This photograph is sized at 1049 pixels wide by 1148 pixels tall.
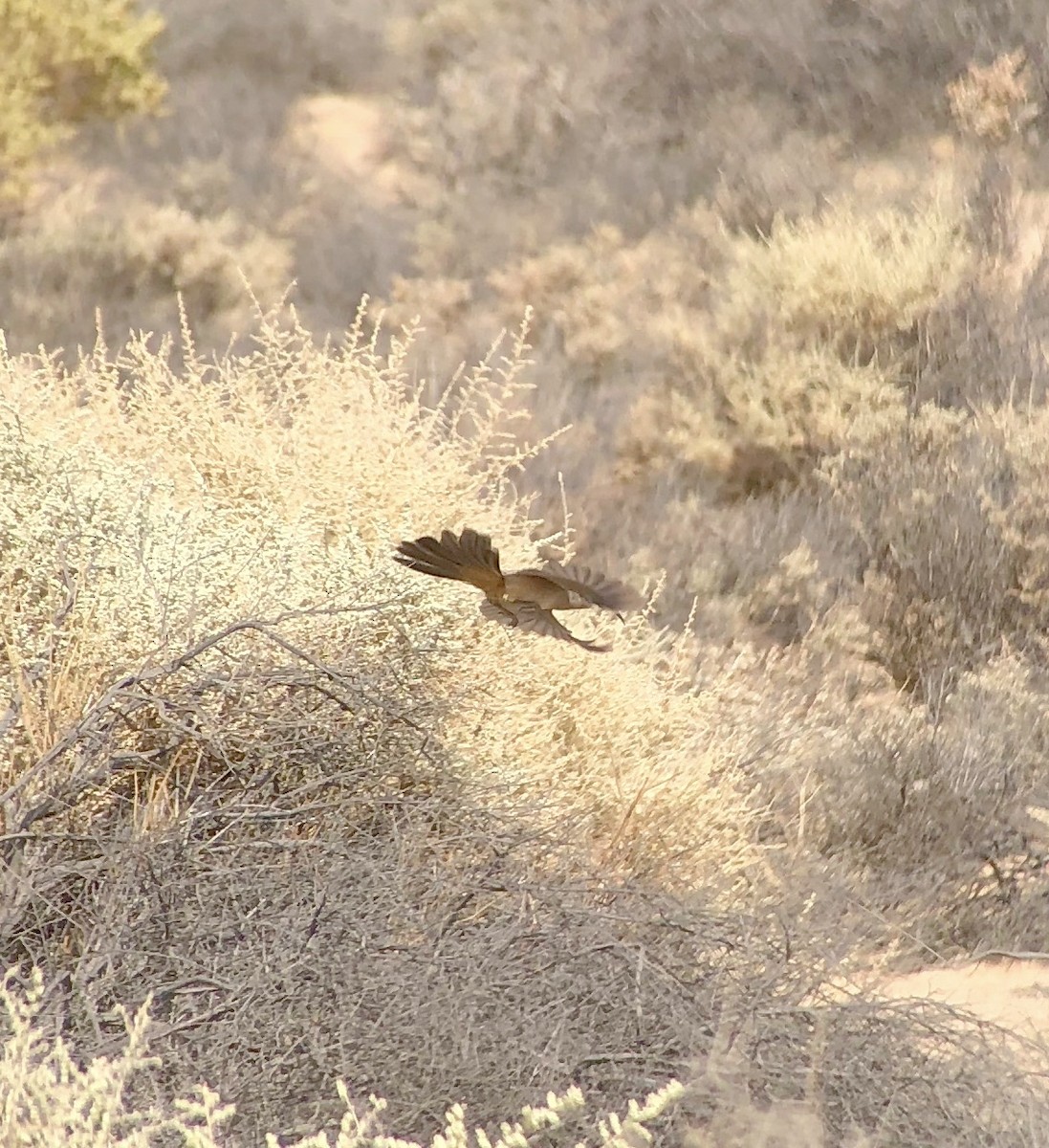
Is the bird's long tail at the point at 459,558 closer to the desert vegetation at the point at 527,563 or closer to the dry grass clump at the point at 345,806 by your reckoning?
the desert vegetation at the point at 527,563

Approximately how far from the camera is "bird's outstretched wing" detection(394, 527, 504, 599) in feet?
9.08

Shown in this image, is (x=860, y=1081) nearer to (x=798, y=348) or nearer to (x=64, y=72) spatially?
(x=798, y=348)

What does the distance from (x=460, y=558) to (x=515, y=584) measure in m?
0.19

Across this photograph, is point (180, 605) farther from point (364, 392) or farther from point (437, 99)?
point (437, 99)

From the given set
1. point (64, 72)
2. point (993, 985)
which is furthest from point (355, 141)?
point (993, 985)

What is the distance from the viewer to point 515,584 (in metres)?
2.99

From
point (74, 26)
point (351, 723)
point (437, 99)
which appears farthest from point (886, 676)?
point (74, 26)

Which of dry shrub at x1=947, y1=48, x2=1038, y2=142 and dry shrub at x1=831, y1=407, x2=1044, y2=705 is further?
dry shrub at x1=947, y1=48, x2=1038, y2=142

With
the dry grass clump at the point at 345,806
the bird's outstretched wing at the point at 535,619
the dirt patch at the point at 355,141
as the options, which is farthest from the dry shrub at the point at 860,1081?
the dirt patch at the point at 355,141

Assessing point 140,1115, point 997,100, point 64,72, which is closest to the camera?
point 140,1115

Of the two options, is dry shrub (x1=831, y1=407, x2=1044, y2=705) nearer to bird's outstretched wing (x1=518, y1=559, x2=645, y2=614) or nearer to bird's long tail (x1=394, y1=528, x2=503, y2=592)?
bird's outstretched wing (x1=518, y1=559, x2=645, y2=614)

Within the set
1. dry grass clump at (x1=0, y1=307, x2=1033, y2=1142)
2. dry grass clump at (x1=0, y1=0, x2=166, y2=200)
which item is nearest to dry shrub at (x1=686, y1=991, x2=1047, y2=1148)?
dry grass clump at (x1=0, y1=307, x2=1033, y2=1142)

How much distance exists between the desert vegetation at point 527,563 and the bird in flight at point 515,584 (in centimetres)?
21

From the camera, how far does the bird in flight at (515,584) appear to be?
280cm
